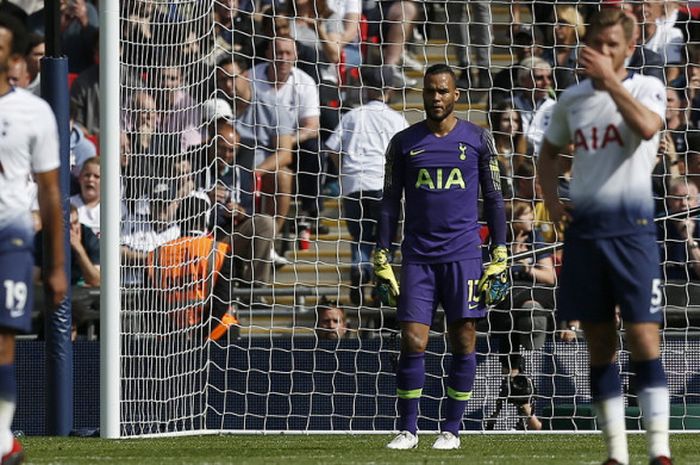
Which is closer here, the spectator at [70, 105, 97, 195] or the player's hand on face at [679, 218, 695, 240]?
the player's hand on face at [679, 218, 695, 240]

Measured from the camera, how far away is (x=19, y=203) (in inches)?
244

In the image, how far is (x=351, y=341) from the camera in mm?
11688

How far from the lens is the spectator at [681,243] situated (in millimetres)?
12195

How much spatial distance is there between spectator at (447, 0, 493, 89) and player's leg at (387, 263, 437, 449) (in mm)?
3985

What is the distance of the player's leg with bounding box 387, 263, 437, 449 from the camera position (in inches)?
367

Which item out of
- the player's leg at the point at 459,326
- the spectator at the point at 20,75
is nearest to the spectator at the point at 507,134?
the player's leg at the point at 459,326

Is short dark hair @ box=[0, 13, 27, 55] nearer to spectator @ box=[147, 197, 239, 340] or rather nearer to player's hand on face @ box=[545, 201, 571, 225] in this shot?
Result: player's hand on face @ box=[545, 201, 571, 225]

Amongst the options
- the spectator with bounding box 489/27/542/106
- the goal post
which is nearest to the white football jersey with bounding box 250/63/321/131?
the spectator with bounding box 489/27/542/106

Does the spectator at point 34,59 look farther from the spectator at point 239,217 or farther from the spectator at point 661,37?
the spectator at point 661,37

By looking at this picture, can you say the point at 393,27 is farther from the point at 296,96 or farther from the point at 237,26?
the point at 237,26

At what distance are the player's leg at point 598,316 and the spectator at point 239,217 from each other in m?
5.52

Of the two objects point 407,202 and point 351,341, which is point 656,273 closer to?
point 407,202

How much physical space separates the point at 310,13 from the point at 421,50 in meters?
1.32

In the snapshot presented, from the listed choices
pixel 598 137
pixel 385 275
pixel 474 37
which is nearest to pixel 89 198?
pixel 474 37
